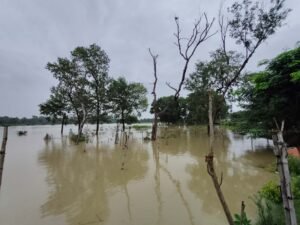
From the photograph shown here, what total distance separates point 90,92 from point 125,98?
698cm

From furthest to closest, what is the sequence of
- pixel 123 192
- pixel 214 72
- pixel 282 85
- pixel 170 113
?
pixel 170 113, pixel 214 72, pixel 123 192, pixel 282 85

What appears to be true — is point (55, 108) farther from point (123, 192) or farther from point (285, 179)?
point (285, 179)

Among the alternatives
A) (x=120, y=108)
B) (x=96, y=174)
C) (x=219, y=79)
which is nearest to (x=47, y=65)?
(x=120, y=108)

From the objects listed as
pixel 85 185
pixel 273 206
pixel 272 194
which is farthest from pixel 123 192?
pixel 273 206

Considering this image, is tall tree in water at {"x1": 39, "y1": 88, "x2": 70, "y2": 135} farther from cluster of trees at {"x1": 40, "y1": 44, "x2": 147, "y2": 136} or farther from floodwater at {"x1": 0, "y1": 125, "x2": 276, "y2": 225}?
floodwater at {"x1": 0, "y1": 125, "x2": 276, "y2": 225}

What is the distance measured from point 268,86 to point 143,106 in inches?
1325

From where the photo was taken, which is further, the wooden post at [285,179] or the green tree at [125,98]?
the green tree at [125,98]

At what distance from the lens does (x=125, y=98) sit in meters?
37.1

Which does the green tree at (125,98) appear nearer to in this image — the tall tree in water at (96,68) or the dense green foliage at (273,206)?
the tall tree in water at (96,68)

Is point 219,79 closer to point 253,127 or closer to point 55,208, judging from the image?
point 253,127

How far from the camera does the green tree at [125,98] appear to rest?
35531 millimetres

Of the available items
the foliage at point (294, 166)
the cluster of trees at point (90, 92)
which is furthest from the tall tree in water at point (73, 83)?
the foliage at point (294, 166)

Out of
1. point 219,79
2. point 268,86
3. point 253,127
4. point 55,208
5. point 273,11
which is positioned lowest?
point 55,208

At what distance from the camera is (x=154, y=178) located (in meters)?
10.0
